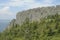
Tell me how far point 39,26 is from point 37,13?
1125 cm

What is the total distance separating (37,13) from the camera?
73250 millimetres

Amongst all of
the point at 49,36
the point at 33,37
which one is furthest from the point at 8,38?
the point at 49,36

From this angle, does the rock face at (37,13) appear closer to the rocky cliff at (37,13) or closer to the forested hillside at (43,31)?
the rocky cliff at (37,13)

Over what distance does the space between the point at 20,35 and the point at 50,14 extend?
11700 mm

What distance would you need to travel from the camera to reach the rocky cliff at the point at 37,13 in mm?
70000

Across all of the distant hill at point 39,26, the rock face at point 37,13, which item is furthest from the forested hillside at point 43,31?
the rock face at point 37,13

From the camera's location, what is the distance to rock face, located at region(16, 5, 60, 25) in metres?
70.0

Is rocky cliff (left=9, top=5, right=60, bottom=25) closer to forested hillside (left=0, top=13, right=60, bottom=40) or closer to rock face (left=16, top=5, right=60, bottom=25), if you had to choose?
rock face (left=16, top=5, right=60, bottom=25)

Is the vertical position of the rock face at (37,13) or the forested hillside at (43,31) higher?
the rock face at (37,13)

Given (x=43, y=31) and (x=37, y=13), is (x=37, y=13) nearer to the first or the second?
(x=37, y=13)

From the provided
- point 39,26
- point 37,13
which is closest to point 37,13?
point 37,13

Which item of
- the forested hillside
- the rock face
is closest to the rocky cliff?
the rock face

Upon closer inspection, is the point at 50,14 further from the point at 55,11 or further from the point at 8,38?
the point at 8,38

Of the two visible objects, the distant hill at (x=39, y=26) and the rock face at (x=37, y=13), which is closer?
the distant hill at (x=39, y=26)
